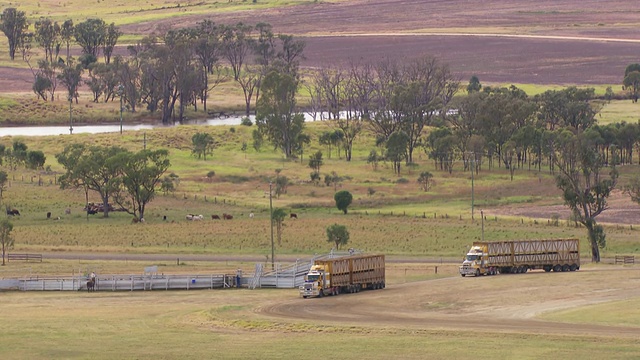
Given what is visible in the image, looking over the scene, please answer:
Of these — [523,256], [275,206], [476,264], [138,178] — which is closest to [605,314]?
[476,264]

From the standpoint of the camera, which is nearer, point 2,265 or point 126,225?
point 2,265

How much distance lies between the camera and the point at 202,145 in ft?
537

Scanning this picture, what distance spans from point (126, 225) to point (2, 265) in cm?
2415

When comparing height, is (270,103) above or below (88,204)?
above

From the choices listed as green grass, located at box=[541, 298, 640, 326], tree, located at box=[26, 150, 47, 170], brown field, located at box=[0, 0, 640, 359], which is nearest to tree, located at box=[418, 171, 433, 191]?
tree, located at box=[26, 150, 47, 170]

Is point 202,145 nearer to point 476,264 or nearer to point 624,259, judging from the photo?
point 624,259

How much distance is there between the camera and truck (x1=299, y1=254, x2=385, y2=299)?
72.2 metres

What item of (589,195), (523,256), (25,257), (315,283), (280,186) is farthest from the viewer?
(280,186)

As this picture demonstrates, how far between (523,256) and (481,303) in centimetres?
1622

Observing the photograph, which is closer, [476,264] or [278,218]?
[476,264]

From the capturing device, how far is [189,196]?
438ft

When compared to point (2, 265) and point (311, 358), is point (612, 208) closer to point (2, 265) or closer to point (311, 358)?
point (2, 265)

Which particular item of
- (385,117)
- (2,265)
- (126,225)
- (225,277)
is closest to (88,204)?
(126,225)

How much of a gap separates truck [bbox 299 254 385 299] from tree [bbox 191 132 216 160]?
88327 mm
